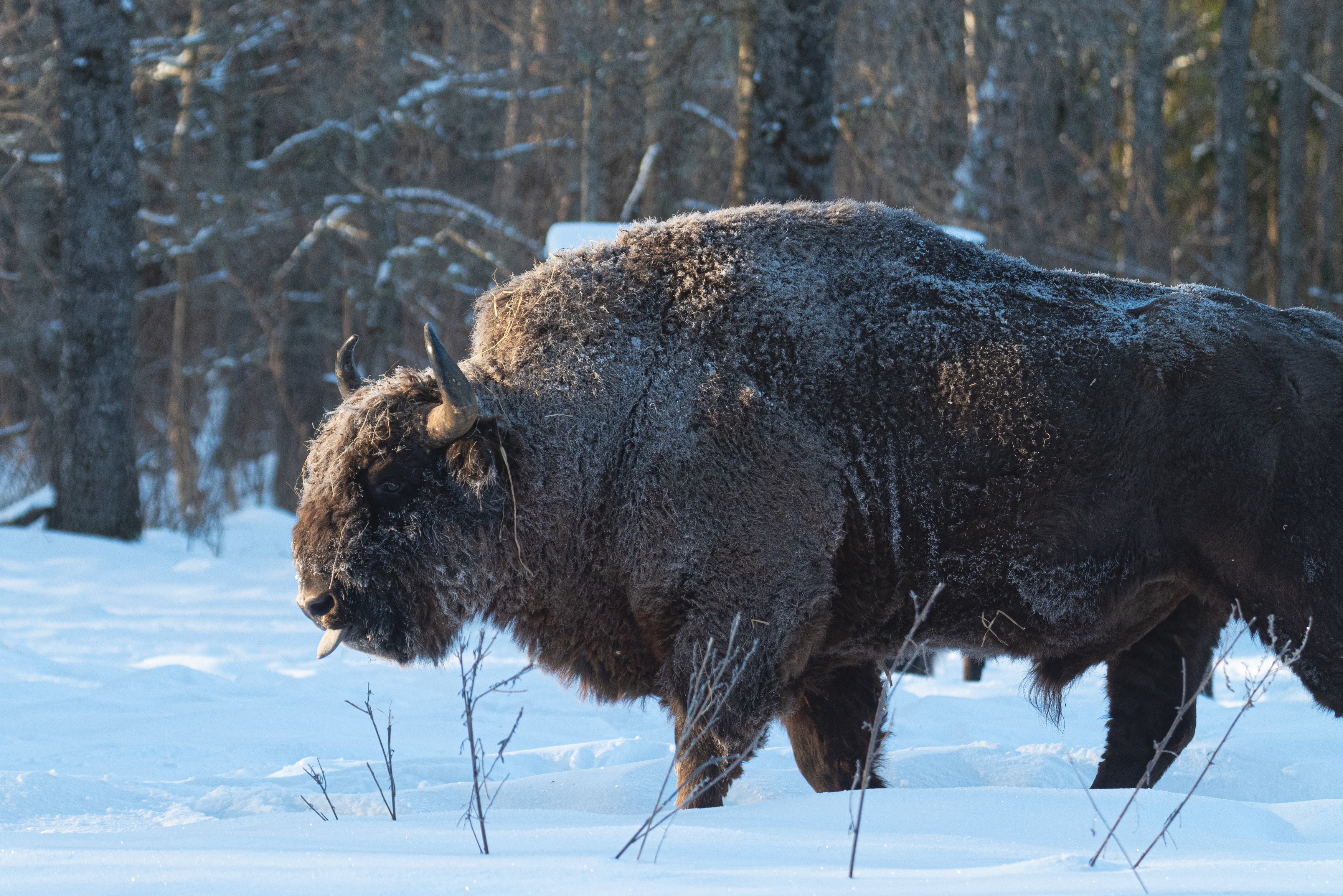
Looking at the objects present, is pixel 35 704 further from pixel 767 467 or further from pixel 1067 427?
pixel 1067 427

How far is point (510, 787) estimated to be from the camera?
383cm

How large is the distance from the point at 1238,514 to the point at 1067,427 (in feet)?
1.79

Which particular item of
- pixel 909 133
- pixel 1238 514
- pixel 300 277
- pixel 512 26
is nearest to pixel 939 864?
pixel 1238 514

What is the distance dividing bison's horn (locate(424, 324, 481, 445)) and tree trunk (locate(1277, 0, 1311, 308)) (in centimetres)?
1678

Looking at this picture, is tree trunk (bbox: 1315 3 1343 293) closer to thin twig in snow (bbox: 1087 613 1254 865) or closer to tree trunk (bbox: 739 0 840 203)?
tree trunk (bbox: 739 0 840 203)

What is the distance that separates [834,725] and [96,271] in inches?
339

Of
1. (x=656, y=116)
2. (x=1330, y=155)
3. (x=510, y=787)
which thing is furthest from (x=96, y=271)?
(x=1330, y=155)

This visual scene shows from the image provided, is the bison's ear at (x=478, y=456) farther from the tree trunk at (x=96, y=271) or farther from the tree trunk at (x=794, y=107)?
the tree trunk at (x=96, y=271)

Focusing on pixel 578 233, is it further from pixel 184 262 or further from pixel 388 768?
pixel 184 262

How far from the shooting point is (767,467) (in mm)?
3664

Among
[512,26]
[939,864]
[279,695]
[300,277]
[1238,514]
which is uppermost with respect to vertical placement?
[512,26]

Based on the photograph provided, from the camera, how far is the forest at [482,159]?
10344mm

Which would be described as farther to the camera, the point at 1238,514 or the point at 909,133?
the point at 909,133

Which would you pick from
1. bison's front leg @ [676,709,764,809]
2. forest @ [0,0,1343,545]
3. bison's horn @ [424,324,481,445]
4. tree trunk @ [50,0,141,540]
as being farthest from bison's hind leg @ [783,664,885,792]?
tree trunk @ [50,0,141,540]
